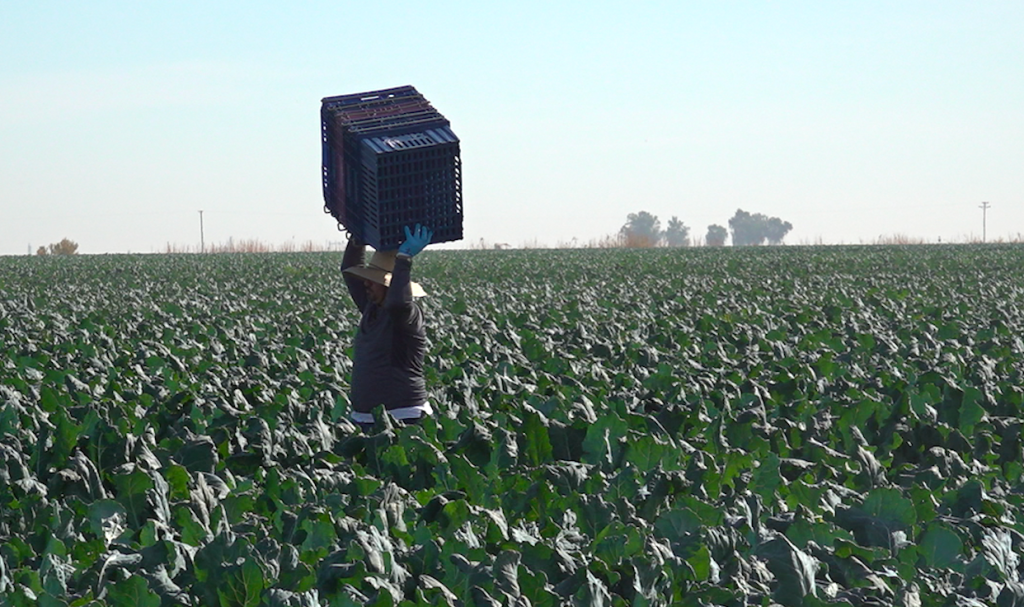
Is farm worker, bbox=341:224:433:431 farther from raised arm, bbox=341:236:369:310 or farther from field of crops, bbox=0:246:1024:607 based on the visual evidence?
field of crops, bbox=0:246:1024:607

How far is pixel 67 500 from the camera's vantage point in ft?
19.6

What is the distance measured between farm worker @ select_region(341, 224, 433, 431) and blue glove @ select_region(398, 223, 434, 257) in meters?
0.41

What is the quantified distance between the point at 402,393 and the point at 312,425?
1.92 ft

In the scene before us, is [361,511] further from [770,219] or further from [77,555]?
[770,219]

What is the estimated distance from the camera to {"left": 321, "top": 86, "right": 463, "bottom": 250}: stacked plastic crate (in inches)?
266

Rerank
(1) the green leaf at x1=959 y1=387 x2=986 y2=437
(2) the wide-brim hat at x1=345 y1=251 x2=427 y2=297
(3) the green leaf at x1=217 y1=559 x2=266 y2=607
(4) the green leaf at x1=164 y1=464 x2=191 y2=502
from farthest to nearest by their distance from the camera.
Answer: (1) the green leaf at x1=959 y1=387 x2=986 y2=437
(2) the wide-brim hat at x1=345 y1=251 x2=427 y2=297
(4) the green leaf at x1=164 y1=464 x2=191 y2=502
(3) the green leaf at x1=217 y1=559 x2=266 y2=607

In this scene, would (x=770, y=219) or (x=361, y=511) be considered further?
(x=770, y=219)

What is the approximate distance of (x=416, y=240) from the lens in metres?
6.71

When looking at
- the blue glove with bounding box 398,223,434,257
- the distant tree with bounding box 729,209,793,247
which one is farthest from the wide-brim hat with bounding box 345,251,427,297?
the distant tree with bounding box 729,209,793,247

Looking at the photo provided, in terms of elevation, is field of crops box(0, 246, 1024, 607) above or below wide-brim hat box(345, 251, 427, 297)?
below

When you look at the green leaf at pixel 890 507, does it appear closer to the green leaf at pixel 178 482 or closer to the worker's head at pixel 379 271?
the worker's head at pixel 379 271

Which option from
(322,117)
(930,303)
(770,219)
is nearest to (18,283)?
(930,303)

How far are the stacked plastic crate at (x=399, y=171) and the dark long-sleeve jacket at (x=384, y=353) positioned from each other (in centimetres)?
51

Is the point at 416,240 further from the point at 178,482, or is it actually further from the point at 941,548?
the point at 941,548
